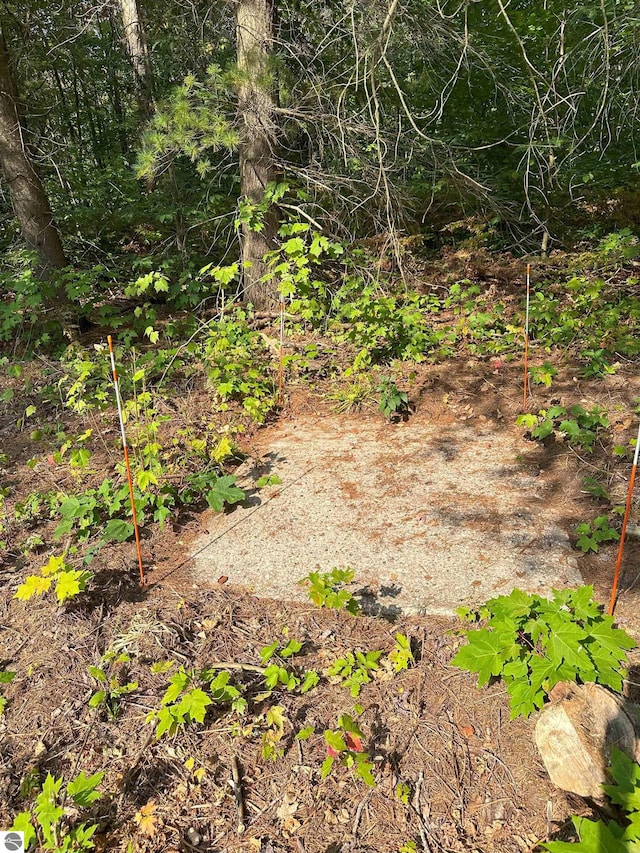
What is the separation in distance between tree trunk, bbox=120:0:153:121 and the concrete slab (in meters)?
7.23

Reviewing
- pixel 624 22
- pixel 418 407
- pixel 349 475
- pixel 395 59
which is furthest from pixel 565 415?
pixel 395 59

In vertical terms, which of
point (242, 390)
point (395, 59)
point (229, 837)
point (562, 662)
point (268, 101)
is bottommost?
point (229, 837)

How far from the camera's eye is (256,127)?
566cm

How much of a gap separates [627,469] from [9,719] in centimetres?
374

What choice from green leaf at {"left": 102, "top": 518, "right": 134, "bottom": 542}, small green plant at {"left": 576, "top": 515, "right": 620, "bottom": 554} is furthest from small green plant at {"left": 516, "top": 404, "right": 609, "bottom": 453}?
green leaf at {"left": 102, "top": 518, "right": 134, "bottom": 542}

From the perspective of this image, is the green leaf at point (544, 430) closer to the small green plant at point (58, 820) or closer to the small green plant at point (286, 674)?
the small green plant at point (286, 674)

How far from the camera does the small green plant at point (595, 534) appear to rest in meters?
3.24

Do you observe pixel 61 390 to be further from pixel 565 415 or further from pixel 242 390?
pixel 565 415

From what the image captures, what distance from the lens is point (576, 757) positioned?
202 cm

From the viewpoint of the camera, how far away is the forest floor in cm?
211

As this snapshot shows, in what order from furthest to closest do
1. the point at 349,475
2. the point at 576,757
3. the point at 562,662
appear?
the point at 349,475 < the point at 562,662 < the point at 576,757

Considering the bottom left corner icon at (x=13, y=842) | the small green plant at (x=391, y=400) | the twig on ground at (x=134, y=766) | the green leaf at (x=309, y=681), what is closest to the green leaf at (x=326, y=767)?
the green leaf at (x=309, y=681)

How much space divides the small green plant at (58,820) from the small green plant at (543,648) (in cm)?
142

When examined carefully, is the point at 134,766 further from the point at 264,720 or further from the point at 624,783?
the point at 624,783
